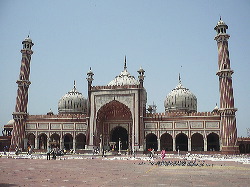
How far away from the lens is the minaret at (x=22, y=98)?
132 feet

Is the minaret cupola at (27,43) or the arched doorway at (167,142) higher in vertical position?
the minaret cupola at (27,43)

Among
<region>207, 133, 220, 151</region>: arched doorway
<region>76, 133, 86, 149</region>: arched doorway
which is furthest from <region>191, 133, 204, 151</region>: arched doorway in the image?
<region>76, 133, 86, 149</region>: arched doorway

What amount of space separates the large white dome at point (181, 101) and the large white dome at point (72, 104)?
14.5 meters

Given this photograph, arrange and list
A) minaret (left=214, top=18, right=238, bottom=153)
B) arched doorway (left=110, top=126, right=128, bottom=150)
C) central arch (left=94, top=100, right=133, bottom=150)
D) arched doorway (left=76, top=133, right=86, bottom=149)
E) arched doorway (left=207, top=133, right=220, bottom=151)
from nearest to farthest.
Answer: minaret (left=214, top=18, right=238, bottom=153), arched doorway (left=207, top=133, right=220, bottom=151), central arch (left=94, top=100, right=133, bottom=150), arched doorway (left=110, top=126, right=128, bottom=150), arched doorway (left=76, top=133, right=86, bottom=149)

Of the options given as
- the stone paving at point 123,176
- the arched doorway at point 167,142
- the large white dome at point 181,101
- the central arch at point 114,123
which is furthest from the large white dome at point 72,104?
the stone paving at point 123,176

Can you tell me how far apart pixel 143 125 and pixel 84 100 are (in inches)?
628

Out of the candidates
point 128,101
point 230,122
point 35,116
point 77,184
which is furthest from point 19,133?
point 77,184

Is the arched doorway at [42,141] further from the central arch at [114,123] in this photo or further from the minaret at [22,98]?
the central arch at [114,123]

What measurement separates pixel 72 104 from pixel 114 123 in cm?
1096

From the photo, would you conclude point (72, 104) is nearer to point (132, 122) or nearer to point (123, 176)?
point (132, 122)

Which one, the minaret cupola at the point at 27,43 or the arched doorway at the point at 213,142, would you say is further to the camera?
the minaret cupola at the point at 27,43

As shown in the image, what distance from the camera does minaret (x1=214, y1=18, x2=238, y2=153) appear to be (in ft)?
112

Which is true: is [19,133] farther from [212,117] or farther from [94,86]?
[212,117]

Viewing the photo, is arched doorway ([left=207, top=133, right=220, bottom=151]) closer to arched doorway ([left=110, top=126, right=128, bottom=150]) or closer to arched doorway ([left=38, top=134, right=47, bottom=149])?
arched doorway ([left=110, top=126, right=128, bottom=150])
